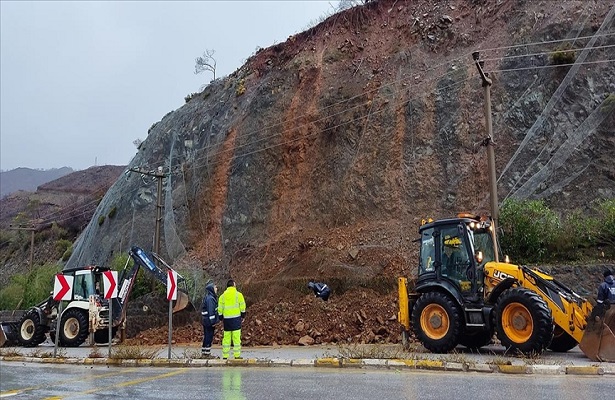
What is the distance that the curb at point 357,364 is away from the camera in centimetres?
950

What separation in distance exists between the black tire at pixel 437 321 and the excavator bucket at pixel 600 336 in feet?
8.28

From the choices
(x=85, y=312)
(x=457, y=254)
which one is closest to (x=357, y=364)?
(x=457, y=254)

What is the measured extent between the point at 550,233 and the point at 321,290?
7.54 m

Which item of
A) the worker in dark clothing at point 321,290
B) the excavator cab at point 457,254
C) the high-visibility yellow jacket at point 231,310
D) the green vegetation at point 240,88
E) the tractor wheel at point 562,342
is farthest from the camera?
the green vegetation at point 240,88

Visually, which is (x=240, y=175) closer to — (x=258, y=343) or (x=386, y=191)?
(x=386, y=191)

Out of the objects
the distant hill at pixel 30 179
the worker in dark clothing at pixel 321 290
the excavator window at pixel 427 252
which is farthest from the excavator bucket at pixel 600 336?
the distant hill at pixel 30 179

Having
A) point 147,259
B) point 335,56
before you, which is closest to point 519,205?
point 147,259

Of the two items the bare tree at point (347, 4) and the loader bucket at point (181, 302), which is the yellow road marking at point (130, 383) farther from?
the bare tree at point (347, 4)

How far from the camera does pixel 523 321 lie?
36.0 ft

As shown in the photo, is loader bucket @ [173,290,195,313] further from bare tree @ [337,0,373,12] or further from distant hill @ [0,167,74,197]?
distant hill @ [0,167,74,197]

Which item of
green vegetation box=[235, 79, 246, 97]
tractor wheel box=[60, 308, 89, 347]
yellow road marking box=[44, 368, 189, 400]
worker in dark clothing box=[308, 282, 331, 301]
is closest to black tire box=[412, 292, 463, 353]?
yellow road marking box=[44, 368, 189, 400]

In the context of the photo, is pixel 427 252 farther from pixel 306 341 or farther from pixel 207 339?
pixel 207 339

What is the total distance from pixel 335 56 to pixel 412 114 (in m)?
7.00

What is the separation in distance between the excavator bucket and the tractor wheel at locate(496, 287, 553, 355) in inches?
28.5
